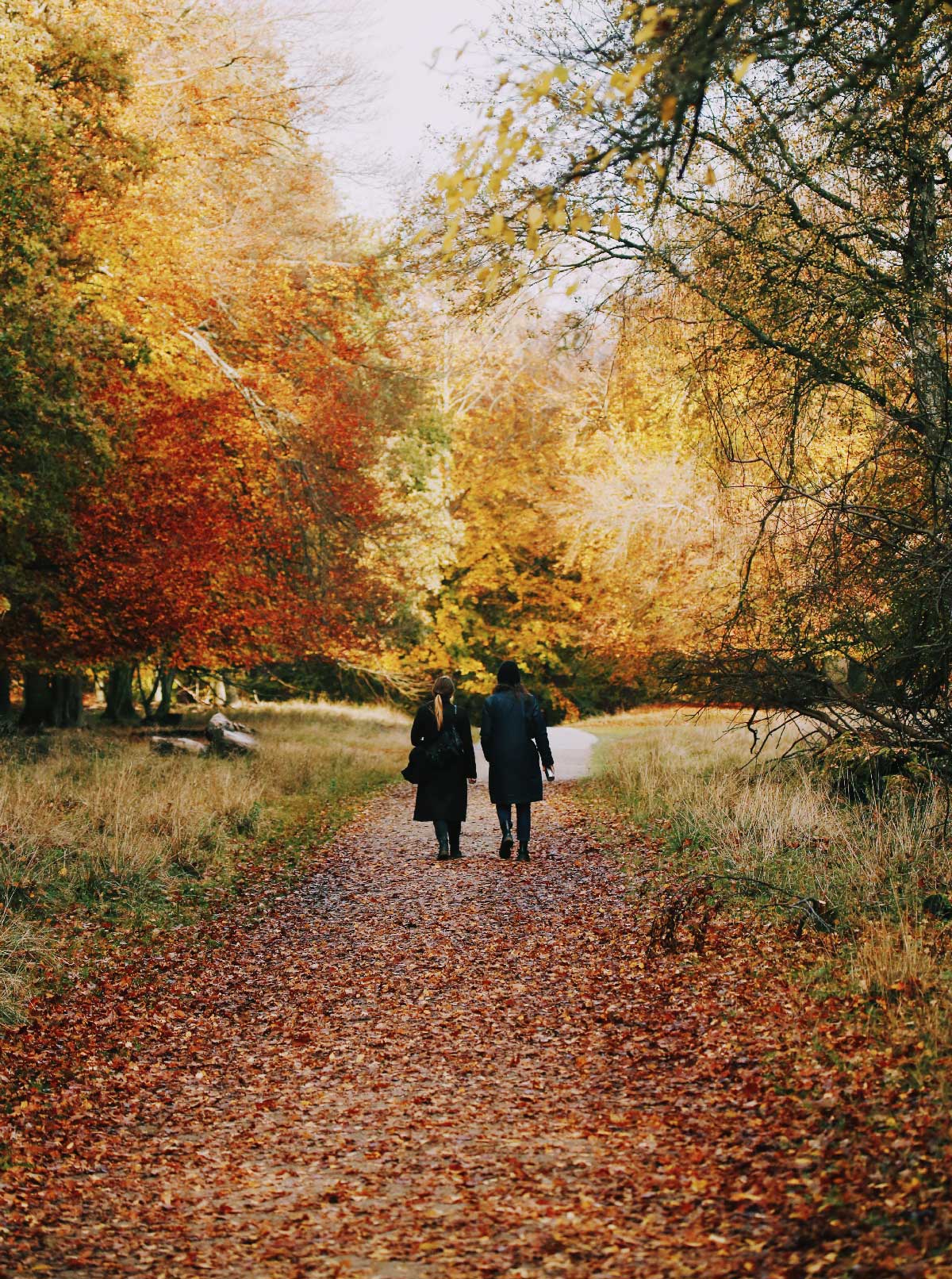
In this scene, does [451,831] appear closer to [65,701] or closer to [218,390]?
[218,390]

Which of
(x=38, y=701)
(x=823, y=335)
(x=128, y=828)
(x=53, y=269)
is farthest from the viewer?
(x=38, y=701)

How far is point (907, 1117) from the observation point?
4.36 meters

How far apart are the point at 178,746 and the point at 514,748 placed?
9.05m

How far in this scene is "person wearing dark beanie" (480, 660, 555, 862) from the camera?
38.4 feet

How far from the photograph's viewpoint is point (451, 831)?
12.2 metres

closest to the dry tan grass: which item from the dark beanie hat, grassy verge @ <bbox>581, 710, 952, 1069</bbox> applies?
grassy verge @ <bbox>581, 710, 952, 1069</bbox>

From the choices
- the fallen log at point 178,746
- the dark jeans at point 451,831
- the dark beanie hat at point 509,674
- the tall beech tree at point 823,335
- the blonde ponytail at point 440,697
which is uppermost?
the tall beech tree at point 823,335

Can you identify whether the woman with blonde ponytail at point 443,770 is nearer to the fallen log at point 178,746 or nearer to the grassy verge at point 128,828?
the grassy verge at point 128,828

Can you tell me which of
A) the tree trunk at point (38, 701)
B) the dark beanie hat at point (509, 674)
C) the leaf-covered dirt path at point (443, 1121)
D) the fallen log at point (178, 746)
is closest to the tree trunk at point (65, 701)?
the tree trunk at point (38, 701)

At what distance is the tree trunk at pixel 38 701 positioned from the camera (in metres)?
22.4

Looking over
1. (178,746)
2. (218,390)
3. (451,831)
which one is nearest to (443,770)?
(451,831)

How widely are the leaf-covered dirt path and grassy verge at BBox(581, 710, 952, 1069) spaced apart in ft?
1.71

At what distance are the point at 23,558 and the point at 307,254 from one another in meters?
10.9

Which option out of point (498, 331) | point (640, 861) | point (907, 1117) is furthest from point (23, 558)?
point (907, 1117)
